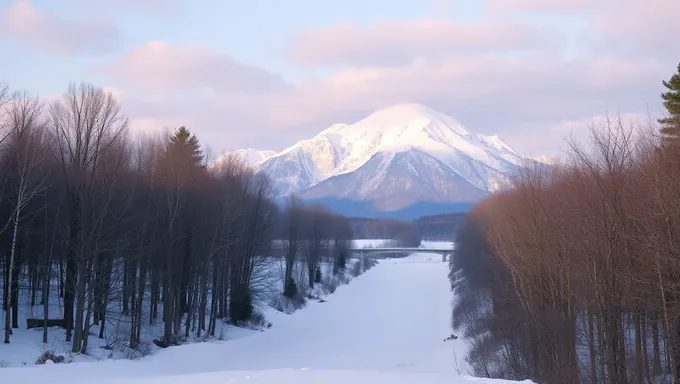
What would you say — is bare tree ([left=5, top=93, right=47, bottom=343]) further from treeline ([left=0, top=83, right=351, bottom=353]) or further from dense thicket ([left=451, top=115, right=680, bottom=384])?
dense thicket ([left=451, top=115, right=680, bottom=384])

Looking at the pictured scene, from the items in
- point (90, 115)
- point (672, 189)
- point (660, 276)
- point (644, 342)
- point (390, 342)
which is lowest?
point (390, 342)

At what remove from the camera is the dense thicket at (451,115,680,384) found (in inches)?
750

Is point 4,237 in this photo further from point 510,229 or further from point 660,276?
point 660,276

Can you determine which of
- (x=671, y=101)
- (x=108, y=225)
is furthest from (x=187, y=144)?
(x=671, y=101)

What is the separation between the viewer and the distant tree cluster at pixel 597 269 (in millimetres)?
19078

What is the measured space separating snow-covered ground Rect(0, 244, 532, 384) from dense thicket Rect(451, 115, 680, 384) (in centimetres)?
360

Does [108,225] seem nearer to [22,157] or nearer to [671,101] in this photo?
[22,157]

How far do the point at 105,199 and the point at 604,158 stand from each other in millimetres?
19587

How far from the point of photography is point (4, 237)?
29500mm

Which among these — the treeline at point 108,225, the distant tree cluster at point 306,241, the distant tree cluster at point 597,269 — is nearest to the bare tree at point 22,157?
the treeline at point 108,225

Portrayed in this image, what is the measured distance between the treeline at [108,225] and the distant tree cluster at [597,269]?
629 inches

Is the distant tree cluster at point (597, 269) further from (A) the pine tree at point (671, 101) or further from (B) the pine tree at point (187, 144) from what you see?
(B) the pine tree at point (187, 144)

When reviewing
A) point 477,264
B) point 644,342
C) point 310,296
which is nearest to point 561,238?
point 644,342

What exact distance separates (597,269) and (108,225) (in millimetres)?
19722
